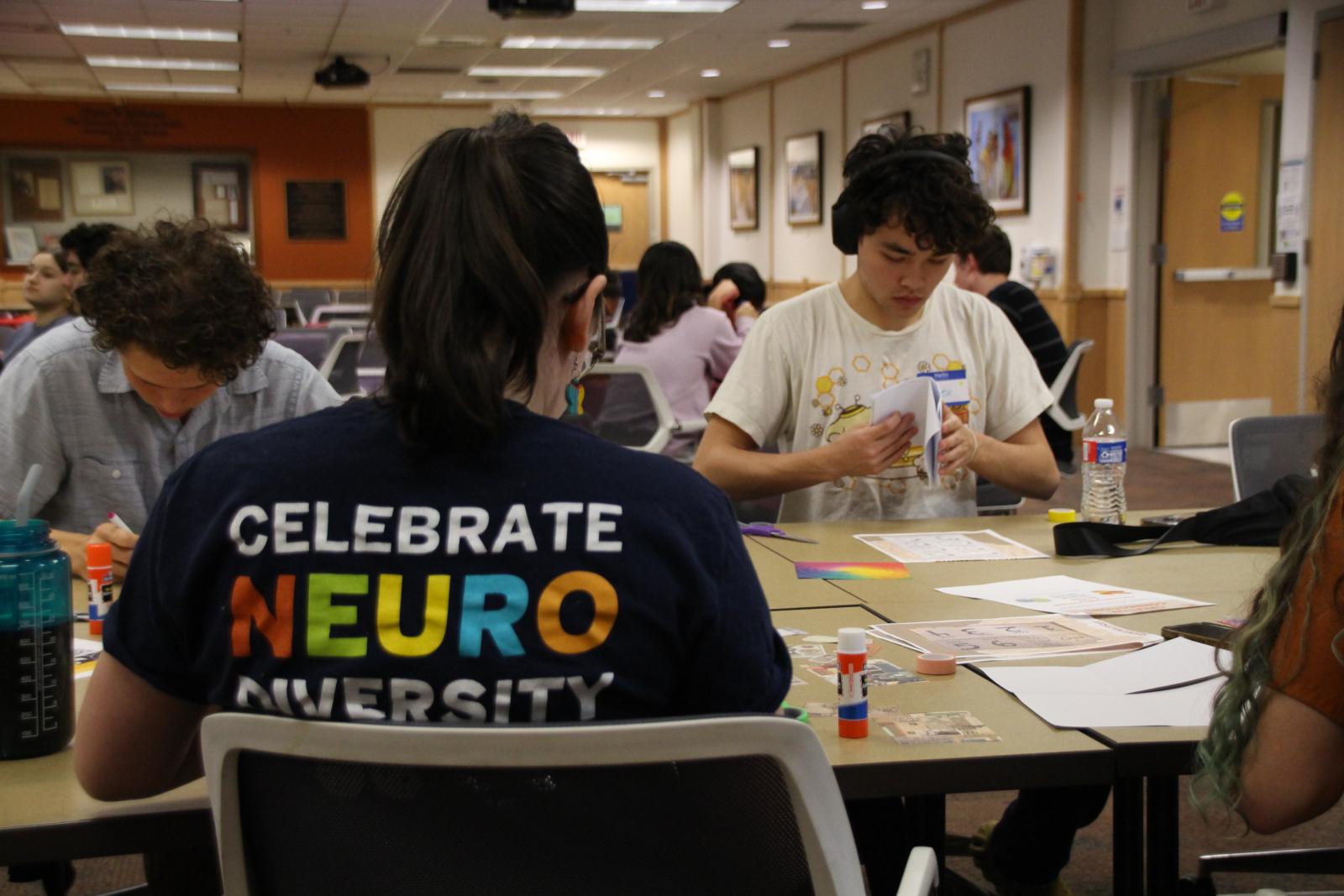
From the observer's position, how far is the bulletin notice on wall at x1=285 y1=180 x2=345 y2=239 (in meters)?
15.3

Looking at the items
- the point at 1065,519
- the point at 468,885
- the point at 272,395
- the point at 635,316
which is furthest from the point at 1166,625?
the point at 635,316

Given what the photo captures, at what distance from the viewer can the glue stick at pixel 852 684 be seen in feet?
4.57

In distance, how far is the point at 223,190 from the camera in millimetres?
15125

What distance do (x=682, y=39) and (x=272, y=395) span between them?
351 inches

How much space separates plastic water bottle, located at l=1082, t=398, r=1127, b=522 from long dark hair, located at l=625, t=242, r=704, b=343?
2.39m

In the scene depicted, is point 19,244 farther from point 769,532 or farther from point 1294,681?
point 1294,681

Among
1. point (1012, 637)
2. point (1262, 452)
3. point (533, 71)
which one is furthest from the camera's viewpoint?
point (533, 71)

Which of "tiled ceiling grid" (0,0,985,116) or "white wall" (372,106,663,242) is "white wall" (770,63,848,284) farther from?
"white wall" (372,106,663,242)

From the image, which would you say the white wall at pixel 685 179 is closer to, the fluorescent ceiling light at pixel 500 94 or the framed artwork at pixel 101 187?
the fluorescent ceiling light at pixel 500 94

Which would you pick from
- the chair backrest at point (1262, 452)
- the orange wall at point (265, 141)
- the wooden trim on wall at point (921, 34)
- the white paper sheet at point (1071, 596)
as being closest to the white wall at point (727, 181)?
the wooden trim on wall at point (921, 34)

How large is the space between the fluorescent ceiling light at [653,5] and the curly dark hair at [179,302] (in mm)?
7335

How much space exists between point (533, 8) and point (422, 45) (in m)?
3.16

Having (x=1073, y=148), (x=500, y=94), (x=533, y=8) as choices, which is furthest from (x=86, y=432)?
(x=500, y=94)

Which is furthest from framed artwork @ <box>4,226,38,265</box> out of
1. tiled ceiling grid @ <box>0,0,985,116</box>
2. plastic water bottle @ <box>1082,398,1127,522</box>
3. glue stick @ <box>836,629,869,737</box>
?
glue stick @ <box>836,629,869,737</box>
